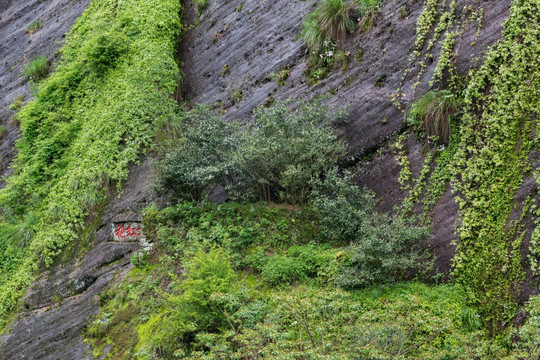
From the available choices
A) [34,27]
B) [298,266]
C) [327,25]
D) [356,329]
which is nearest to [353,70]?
[327,25]

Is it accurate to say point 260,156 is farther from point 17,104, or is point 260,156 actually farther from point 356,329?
point 17,104

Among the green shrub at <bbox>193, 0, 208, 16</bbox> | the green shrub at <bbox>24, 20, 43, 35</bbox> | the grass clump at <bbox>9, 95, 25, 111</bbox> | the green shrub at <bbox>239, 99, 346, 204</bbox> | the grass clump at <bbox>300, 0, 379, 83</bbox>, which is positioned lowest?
the green shrub at <bbox>239, 99, 346, 204</bbox>

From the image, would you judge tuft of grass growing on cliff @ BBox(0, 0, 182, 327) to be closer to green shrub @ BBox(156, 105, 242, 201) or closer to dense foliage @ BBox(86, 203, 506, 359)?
green shrub @ BBox(156, 105, 242, 201)

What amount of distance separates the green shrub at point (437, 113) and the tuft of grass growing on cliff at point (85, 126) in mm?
7121

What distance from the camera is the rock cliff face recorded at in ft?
30.5

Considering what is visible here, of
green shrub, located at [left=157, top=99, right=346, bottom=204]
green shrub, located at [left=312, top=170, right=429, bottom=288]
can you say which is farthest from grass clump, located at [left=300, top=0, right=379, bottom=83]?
green shrub, located at [left=312, top=170, right=429, bottom=288]

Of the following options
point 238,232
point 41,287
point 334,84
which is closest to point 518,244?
point 238,232

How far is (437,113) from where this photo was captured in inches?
344

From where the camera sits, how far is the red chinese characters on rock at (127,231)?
1177cm

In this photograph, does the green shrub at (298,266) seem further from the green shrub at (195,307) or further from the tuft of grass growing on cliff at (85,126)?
the tuft of grass growing on cliff at (85,126)

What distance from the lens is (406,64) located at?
33.6 feet

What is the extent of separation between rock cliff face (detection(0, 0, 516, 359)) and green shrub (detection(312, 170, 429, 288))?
0.53 meters

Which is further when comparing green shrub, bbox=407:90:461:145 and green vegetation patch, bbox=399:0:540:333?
green shrub, bbox=407:90:461:145

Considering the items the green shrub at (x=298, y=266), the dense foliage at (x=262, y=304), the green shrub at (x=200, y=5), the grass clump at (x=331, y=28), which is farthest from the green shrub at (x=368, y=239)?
the green shrub at (x=200, y=5)
